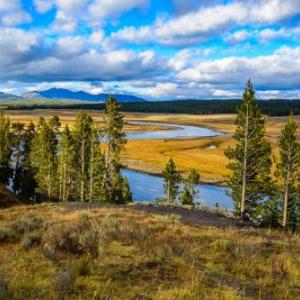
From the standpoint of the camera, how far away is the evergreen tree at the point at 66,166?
205 ft

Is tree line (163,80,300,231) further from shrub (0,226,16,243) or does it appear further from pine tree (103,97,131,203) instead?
shrub (0,226,16,243)

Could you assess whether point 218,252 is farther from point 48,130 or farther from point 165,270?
point 48,130

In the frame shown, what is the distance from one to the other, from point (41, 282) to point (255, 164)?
40313mm

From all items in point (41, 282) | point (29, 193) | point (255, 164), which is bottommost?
point (29, 193)

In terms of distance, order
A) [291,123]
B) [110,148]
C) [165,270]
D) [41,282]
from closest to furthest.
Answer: [41,282] → [165,270] → [291,123] → [110,148]

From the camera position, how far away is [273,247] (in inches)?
549

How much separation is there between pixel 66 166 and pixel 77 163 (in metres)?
2.09

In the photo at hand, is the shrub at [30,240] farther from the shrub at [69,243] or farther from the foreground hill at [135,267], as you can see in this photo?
the shrub at [69,243]

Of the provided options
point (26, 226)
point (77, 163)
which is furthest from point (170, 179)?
point (26, 226)

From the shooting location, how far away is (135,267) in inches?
368

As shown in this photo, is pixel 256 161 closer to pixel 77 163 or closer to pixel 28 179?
pixel 77 163

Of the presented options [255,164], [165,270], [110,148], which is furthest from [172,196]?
[165,270]

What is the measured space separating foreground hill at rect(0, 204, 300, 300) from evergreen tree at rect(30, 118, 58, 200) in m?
54.0

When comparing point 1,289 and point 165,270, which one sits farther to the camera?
point 165,270
